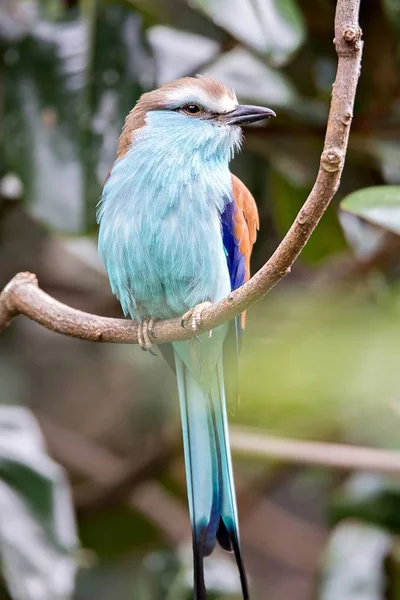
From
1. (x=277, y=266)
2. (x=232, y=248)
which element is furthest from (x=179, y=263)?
(x=277, y=266)

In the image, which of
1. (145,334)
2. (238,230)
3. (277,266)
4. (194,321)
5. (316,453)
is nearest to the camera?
(277,266)

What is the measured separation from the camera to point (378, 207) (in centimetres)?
209

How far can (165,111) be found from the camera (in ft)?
7.76

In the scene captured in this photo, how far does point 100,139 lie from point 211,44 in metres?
0.58

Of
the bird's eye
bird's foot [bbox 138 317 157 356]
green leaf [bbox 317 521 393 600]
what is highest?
the bird's eye

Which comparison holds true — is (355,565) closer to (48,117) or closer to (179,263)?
(179,263)

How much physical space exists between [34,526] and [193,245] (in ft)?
3.68

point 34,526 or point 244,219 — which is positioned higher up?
point 244,219

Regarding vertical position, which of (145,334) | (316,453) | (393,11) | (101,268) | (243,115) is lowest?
(316,453)

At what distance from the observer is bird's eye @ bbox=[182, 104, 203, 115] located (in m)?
2.32

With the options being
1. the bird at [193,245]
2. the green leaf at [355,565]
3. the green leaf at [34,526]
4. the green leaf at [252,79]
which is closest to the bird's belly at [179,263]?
the bird at [193,245]

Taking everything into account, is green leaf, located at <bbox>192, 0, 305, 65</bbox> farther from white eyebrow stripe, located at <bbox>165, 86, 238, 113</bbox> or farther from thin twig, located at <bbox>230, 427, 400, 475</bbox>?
thin twig, located at <bbox>230, 427, 400, 475</bbox>

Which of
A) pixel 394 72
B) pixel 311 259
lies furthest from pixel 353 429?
pixel 394 72

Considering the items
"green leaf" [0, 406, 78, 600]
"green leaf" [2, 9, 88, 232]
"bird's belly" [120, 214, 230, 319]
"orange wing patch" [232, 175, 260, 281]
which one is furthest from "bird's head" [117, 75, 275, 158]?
"green leaf" [0, 406, 78, 600]
